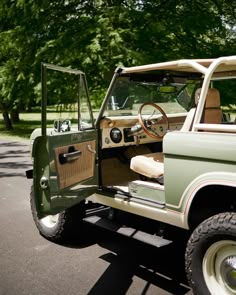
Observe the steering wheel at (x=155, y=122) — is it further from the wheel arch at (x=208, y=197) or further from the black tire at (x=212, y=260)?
the black tire at (x=212, y=260)

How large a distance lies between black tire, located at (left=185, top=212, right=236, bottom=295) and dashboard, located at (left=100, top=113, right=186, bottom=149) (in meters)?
1.62

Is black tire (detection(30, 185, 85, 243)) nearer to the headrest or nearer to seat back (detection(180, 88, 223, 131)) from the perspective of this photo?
seat back (detection(180, 88, 223, 131))

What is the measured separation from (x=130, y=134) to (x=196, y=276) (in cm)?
194

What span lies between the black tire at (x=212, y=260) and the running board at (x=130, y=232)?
0.36 metres

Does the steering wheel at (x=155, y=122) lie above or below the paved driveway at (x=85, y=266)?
above

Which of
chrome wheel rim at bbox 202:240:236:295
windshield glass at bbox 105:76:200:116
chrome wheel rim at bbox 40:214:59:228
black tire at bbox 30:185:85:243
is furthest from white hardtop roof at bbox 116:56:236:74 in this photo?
chrome wheel rim at bbox 40:214:59:228

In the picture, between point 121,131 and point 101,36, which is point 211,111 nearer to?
point 121,131

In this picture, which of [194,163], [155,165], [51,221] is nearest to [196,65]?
[194,163]

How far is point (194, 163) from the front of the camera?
2.93 m

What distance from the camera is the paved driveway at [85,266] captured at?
3.30 m

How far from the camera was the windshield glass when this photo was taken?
13.6 feet

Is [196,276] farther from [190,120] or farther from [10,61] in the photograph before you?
[10,61]

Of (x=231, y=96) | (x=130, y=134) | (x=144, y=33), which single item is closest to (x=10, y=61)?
(x=144, y=33)

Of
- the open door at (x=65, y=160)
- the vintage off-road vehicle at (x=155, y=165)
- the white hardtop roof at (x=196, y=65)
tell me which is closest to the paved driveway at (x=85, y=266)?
the vintage off-road vehicle at (x=155, y=165)
